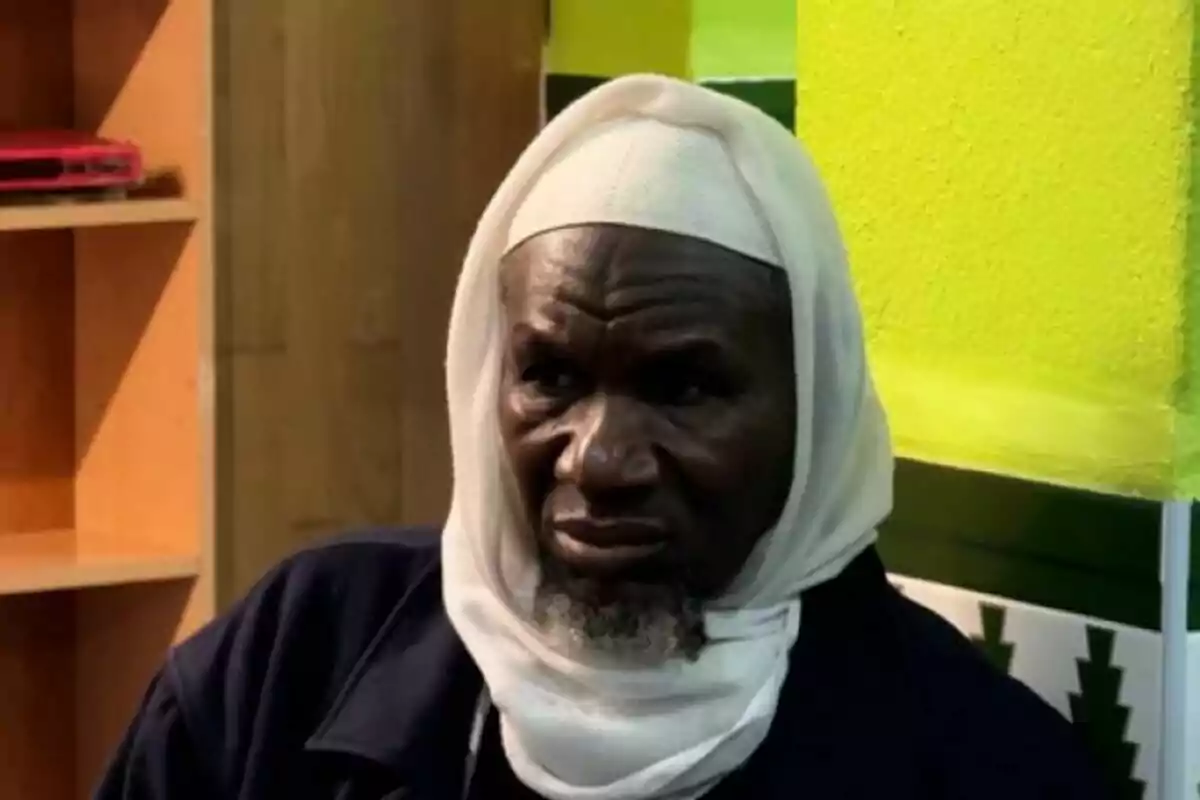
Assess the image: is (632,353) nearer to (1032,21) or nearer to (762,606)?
(762,606)

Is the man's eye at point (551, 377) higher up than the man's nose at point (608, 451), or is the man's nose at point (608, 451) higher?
the man's eye at point (551, 377)

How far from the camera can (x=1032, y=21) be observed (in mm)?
1304

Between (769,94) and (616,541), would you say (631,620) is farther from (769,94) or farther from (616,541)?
(769,94)

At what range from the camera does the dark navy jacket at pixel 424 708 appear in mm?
1236

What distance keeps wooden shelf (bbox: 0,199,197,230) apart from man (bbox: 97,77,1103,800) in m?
0.60

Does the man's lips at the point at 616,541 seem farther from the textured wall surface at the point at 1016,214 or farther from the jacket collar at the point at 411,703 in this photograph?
the textured wall surface at the point at 1016,214

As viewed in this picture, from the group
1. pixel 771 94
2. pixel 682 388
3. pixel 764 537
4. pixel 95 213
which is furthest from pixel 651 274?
pixel 95 213

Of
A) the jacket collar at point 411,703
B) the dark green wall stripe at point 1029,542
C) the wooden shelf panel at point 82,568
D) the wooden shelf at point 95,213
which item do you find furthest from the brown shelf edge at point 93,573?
the dark green wall stripe at point 1029,542

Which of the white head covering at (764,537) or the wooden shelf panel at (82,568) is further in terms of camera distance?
the wooden shelf panel at (82,568)

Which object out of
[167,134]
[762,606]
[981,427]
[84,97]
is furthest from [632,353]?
[84,97]

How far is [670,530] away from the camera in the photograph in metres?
1.17

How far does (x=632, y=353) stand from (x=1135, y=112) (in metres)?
0.33

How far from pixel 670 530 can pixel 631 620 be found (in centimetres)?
6

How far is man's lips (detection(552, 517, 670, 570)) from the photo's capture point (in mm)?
1165
